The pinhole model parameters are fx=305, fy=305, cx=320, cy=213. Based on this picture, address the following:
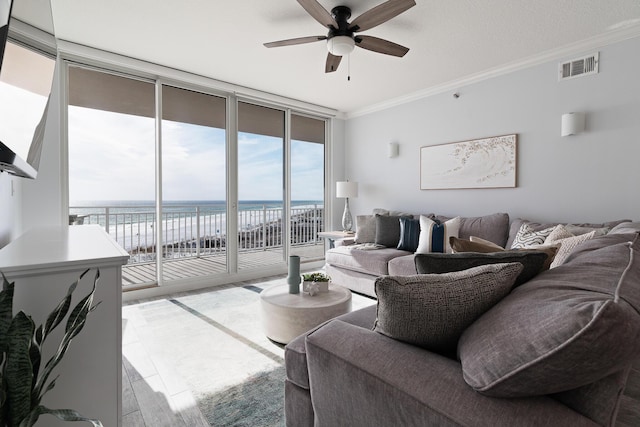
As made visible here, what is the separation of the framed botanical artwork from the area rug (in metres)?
3.16

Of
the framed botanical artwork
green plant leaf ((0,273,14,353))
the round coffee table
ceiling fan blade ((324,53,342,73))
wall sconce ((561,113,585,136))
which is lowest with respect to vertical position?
the round coffee table

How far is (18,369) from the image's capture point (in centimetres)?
80

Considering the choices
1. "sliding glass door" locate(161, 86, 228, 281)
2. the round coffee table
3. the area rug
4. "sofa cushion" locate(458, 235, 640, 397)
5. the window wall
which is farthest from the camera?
"sliding glass door" locate(161, 86, 228, 281)

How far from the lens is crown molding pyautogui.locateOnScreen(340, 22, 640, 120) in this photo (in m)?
2.75

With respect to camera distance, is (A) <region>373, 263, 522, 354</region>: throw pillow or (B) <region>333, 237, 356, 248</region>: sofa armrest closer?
(A) <region>373, 263, 522, 354</region>: throw pillow

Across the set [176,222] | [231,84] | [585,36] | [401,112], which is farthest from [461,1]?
[176,222]

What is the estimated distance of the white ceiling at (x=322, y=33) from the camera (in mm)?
2410

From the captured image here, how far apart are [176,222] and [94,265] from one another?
184 inches

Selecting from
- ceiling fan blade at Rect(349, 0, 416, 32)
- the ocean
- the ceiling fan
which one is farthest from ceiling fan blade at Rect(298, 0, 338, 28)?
the ocean

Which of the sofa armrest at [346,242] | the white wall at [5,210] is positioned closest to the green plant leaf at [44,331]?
the white wall at [5,210]

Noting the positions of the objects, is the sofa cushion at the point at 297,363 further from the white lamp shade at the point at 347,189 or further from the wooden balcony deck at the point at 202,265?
the white lamp shade at the point at 347,189

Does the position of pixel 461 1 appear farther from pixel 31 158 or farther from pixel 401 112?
pixel 31 158

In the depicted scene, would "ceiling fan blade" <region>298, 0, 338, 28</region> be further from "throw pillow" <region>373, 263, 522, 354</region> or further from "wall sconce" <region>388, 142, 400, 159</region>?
"wall sconce" <region>388, 142, 400, 159</region>

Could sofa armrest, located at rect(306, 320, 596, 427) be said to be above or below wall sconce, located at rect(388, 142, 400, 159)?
below
